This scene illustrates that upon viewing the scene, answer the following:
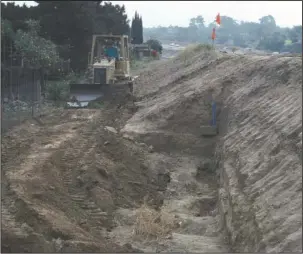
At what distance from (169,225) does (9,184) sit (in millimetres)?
2870

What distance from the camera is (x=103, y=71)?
21.7 meters

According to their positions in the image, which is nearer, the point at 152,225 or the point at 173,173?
the point at 152,225

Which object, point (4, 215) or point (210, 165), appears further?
point (210, 165)

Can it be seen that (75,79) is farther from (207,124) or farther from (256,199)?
(256,199)

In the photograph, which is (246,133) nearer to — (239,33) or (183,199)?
(183,199)

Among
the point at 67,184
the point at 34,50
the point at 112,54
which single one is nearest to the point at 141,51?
the point at 112,54


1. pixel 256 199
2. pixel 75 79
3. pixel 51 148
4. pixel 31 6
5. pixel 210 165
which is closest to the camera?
pixel 256 199

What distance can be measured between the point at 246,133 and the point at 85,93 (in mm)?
12266

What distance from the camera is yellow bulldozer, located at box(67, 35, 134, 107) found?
2131 cm

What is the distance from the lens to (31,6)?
112 ft

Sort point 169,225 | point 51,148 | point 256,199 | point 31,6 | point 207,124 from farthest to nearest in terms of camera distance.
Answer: point 31,6 < point 207,124 < point 51,148 < point 169,225 < point 256,199

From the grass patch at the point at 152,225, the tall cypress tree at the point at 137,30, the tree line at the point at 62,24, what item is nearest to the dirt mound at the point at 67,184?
the grass patch at the point at 152,225

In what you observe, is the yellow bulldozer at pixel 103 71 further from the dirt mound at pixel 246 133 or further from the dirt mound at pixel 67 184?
the dirt mound at pixel 67 184

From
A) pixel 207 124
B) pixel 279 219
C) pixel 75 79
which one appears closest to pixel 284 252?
pixel 279 219
